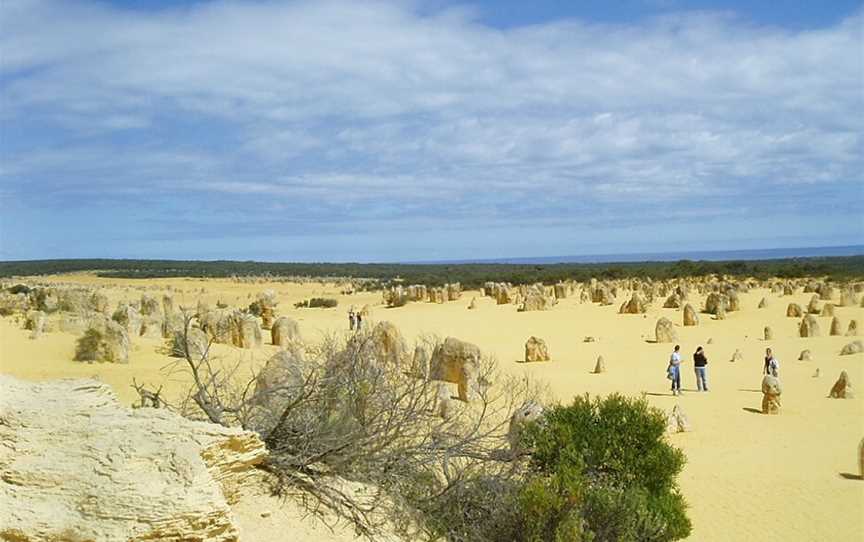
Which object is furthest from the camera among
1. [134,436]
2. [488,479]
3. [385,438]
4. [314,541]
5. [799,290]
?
[799,290]

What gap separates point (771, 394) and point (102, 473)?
15.2 m

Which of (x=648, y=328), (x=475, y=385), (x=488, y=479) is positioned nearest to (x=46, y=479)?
(x=488, y=479)

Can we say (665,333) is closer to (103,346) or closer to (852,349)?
(852,349)

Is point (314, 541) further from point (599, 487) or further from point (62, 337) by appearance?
point (62, 337)

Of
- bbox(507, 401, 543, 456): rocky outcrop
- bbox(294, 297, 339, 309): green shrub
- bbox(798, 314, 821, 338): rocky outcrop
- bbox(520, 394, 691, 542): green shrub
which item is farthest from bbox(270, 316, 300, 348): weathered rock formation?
bbox(294, 297, 339, 309): green shrub

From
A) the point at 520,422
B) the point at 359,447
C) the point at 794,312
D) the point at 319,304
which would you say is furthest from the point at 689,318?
the point at 359,447

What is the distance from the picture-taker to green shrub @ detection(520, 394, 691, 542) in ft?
25.7

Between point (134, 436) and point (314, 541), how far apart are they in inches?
68.9

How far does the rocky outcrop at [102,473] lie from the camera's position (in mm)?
5068

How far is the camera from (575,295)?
51.5 meters

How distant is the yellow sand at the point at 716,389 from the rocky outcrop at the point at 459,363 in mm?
2371

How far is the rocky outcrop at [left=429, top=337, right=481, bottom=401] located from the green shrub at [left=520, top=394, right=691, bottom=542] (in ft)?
22.9

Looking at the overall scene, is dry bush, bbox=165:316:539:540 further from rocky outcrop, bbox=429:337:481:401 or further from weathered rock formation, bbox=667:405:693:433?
rocky outcrop, bbox=429:337:481:401

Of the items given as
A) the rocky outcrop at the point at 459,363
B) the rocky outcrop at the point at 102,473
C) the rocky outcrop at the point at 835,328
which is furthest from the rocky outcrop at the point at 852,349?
the rocky outcrop at the point at 102,473
